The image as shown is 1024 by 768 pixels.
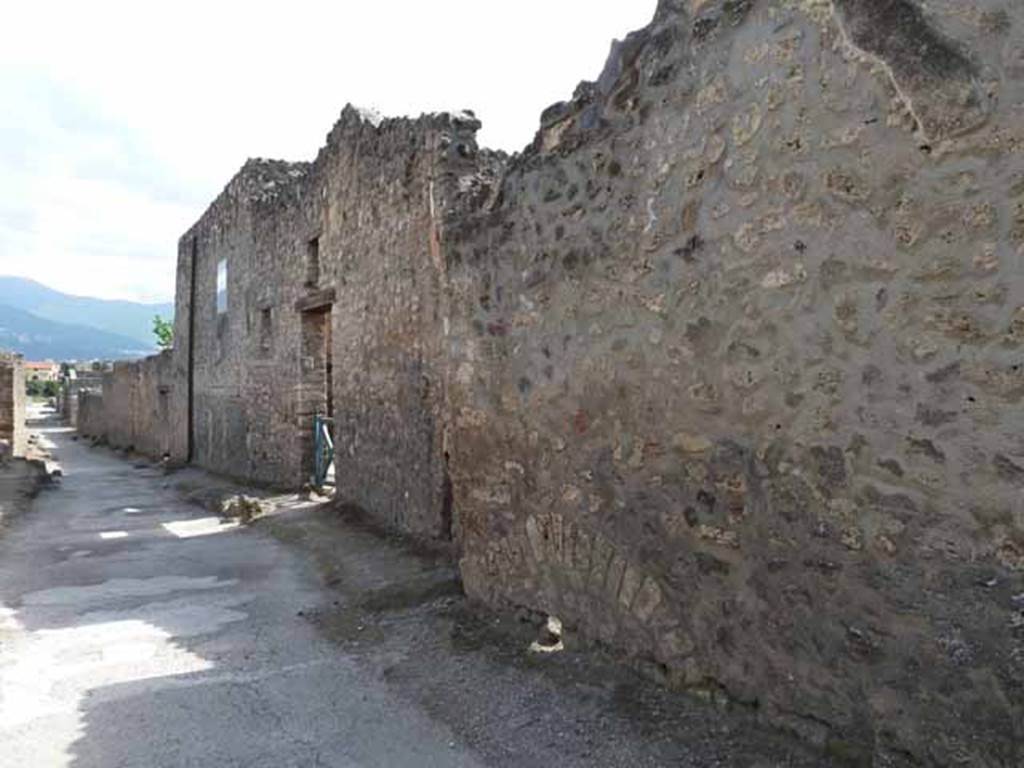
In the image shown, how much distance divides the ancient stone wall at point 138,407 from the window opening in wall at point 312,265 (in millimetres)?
9427

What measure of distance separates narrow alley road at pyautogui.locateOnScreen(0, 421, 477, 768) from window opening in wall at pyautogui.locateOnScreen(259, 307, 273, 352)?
198 inches

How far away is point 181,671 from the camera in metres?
4.49

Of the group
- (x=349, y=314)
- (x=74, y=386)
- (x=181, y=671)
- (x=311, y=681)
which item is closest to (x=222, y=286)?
(x=349, y=314)

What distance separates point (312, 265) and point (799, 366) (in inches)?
359

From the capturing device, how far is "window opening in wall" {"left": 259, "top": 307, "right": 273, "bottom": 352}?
42.3 ft

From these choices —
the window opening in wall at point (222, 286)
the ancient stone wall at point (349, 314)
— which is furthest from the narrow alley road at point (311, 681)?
the window opening in wall at point (222, 286)

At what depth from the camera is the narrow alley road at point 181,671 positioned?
3.44 m

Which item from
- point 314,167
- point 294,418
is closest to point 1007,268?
point 314,167

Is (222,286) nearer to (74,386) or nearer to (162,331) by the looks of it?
(74,386)

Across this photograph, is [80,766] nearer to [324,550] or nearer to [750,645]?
[750,645]

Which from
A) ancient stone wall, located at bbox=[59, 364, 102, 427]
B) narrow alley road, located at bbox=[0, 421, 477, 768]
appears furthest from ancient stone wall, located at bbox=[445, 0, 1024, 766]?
ancient stone wall, located at bbox=[59, 364, 102, 427]

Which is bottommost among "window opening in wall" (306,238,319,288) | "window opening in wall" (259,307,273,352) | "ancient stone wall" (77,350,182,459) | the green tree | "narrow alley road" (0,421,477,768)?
"narrow alley road" (0,421,477,768)

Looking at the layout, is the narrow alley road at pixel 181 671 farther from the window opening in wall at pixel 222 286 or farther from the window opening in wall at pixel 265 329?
the window opening in wall at pixel 222 286

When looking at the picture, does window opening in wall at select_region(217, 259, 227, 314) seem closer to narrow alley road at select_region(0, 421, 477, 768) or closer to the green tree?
narrow alley road at select_region(0, 421, 477, 768)
